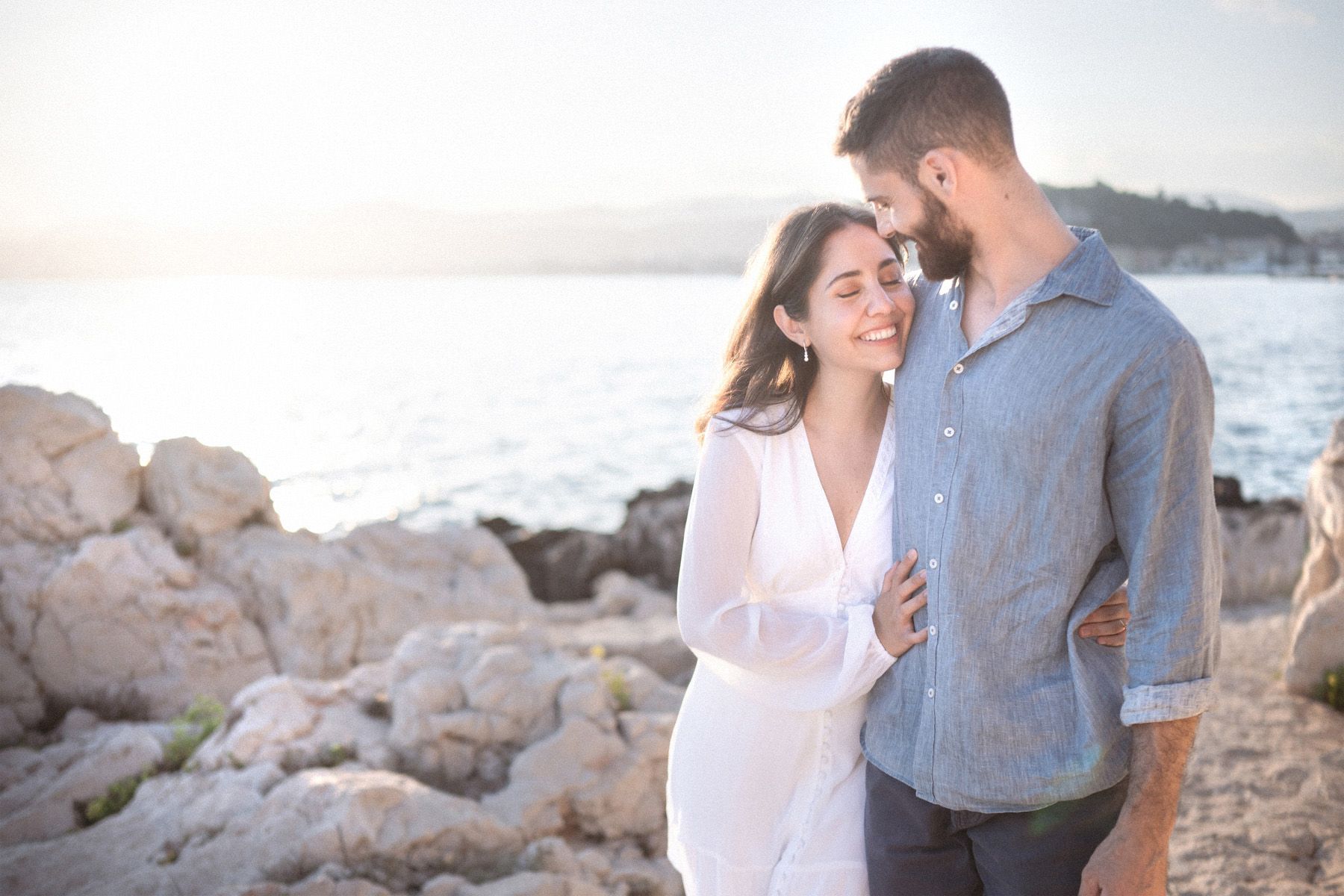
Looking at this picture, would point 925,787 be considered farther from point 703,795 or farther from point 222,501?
point 222,501

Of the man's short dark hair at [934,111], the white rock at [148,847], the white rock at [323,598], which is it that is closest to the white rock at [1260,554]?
the white rock at [323,598]

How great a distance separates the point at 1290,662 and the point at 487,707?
5.09m

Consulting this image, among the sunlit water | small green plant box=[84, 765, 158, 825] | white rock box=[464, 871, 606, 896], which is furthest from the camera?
the sunlit water

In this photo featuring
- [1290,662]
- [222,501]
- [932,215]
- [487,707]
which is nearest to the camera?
[932,215]

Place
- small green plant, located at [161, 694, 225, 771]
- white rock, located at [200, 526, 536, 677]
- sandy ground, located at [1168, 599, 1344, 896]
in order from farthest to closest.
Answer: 1. white rock, located at [200, 526, 536, 677]
2. small green plant, located at [161, 694, 225, 771]
3. sandy ground, located at [1168, 599, 1344, 896]

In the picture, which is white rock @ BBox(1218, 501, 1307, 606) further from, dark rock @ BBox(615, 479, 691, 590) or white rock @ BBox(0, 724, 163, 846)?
white rock @ BBox(0, 724, 163, 846)

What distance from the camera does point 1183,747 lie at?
2156 mm

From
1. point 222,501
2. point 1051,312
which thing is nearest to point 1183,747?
point 1051,312

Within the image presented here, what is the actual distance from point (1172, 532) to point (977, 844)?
0.94 m

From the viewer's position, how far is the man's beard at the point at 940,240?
8.10ft

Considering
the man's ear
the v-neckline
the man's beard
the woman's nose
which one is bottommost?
the v-neckline

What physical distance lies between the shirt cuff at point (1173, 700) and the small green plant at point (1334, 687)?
4809 mm

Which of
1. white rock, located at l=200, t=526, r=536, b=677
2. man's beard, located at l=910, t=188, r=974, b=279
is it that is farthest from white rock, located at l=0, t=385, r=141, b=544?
man's beard, located at l=910, t=188, r=974, b=279

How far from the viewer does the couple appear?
2.16 metres
